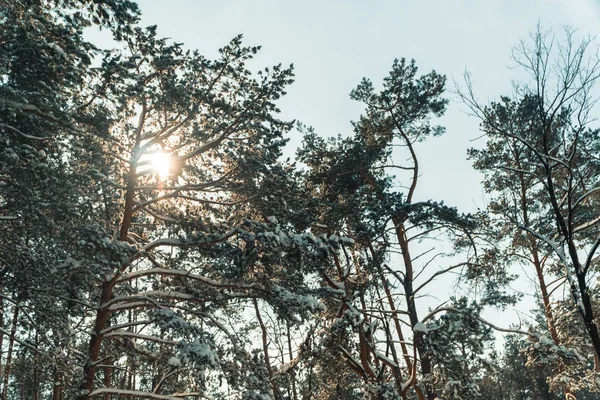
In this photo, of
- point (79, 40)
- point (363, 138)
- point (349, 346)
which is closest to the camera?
point (79, 40)

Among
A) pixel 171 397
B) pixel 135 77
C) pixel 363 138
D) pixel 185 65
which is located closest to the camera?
pixel 135 77

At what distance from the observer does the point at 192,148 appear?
9.08 meters

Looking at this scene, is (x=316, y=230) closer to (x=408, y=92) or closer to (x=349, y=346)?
(x=349, y=346)

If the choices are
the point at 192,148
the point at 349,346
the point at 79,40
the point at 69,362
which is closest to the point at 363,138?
the point at 192,148

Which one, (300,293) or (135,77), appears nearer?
(135,77)

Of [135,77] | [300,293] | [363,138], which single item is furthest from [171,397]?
[363,138]

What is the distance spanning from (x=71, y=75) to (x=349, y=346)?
360 inches

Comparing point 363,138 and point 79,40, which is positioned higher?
point 363,138

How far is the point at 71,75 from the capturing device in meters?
6.60

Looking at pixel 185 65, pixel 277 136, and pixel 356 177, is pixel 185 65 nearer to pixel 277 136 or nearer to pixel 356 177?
pixel 277 136

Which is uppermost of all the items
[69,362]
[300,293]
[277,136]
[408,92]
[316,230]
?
[408,92]

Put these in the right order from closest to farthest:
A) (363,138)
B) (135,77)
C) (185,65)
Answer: (135,77) < (185,65) < (363,138)

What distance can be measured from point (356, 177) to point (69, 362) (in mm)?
8204

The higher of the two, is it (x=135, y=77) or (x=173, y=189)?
(x=135, y=77)
